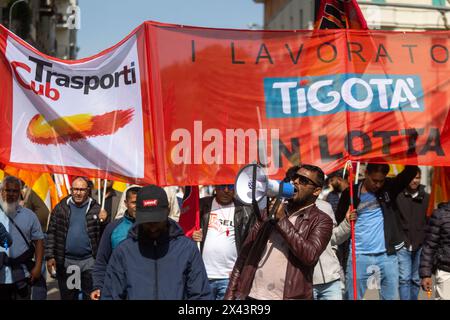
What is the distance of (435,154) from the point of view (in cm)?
820

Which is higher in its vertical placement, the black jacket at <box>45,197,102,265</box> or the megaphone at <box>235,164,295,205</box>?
the megaphone at <box>235,164,295,205</box>

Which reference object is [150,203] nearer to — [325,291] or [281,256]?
[281,256]

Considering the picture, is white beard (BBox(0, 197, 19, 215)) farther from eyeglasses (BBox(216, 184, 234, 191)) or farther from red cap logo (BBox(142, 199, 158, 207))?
red cap logo (BBox(142, 199, 158, 207))

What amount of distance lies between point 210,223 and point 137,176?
92cm

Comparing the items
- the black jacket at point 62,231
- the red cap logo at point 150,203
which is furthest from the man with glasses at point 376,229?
the red cap logo at point 150,203

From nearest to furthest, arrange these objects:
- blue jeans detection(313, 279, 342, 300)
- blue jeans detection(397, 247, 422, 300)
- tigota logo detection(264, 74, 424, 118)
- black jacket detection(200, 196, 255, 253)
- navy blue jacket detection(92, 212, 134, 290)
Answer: navy blue jacket detection(92, 212, 134, 290) < blue jeans detection(313, 279, 342, 300) < tigota logo detection(264, 74, 424, 118) < black jacket detection(200, 196, 255, 253) < blue jeans detection(397, 247, 422, 300)

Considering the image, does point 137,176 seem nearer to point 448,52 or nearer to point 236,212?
point 236,212

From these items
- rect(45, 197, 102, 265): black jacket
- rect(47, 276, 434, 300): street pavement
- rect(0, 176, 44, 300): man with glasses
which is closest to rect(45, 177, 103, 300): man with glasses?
rect(45, 197, 102, 265): black jacket

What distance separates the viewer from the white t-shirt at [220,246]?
26.9 feet

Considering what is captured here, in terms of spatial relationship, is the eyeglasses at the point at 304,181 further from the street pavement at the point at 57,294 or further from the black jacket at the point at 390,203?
the street pavement at the point at 57,294

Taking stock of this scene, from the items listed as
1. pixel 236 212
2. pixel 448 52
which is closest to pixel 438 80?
pixel 448 52

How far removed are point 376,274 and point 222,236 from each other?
162cm

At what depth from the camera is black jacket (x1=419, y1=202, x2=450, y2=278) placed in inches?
320

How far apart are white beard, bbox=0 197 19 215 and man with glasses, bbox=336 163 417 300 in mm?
2857
